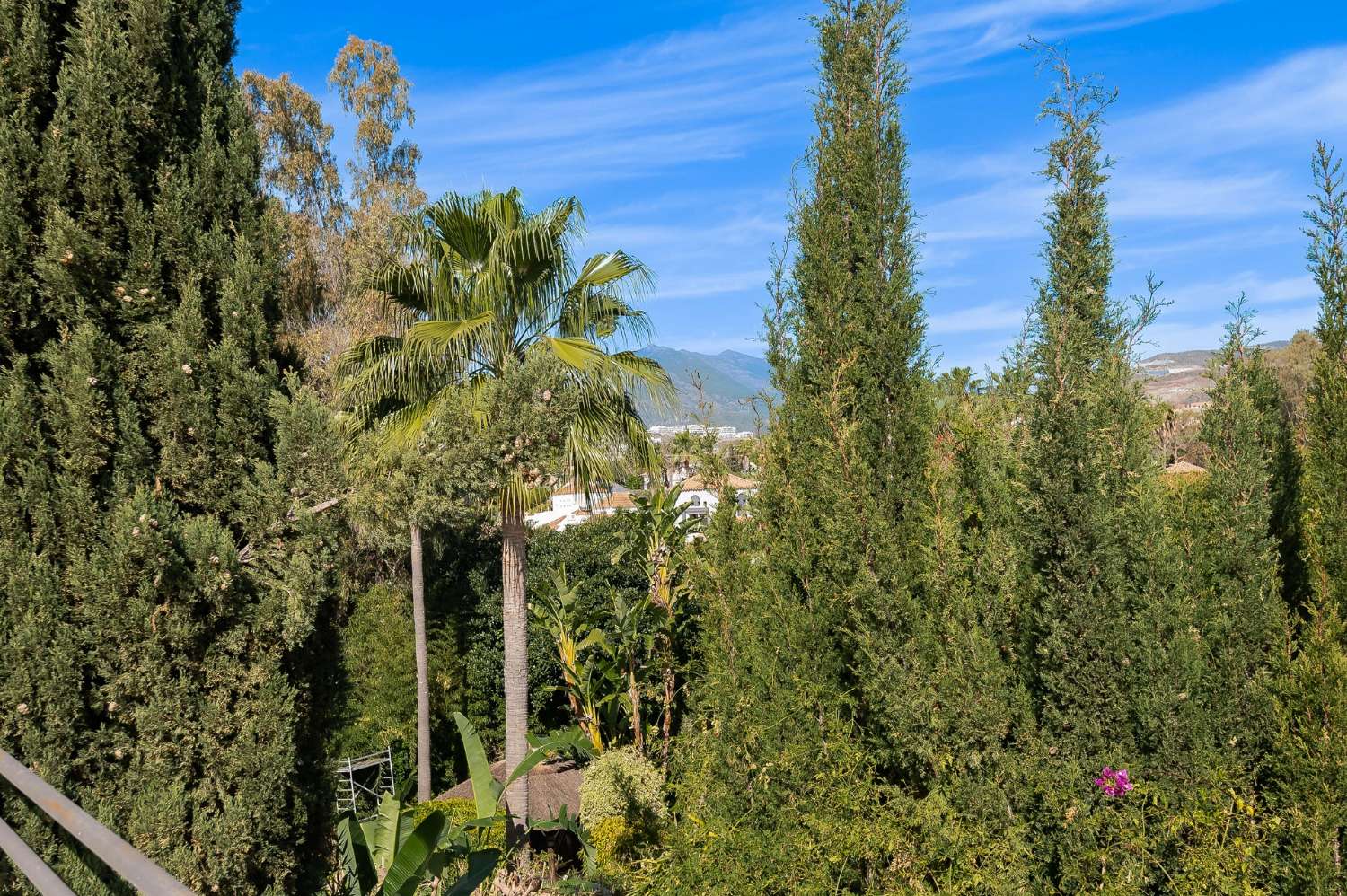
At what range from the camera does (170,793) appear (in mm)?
2848

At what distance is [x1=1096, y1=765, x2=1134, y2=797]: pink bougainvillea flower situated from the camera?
3574 mm

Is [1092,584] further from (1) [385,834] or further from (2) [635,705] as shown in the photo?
(2) [635,705]

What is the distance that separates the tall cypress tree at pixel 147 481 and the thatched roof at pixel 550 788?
7305 mm

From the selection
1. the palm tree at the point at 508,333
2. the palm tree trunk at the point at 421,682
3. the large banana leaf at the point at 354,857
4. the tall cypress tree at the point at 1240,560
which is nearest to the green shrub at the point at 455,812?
the palm tree at the point at 508,333

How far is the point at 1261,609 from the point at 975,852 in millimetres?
1727

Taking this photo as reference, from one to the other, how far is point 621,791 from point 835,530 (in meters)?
5.19

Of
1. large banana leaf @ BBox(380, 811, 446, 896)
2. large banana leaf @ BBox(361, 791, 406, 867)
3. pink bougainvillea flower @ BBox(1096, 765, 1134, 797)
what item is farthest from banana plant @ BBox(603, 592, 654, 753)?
pink bougainvillea flower @ BBox(1096, 765, 1134, 797)

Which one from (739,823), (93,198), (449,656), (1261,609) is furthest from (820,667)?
(449,656)

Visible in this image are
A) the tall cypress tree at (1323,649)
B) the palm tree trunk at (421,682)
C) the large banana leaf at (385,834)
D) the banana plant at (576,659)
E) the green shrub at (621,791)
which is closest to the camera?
the tall cypress tree at (1323,649)

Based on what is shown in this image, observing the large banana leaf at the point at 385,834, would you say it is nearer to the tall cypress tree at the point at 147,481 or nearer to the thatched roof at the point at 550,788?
the tall cypress tree at the point at 147,481

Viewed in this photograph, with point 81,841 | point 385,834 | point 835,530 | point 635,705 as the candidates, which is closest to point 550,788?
point 635,705

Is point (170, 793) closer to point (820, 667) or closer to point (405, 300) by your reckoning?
point (820, 667)

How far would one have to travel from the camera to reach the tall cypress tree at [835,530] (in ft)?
13.6

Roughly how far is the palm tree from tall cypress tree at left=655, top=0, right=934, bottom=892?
3.48m
